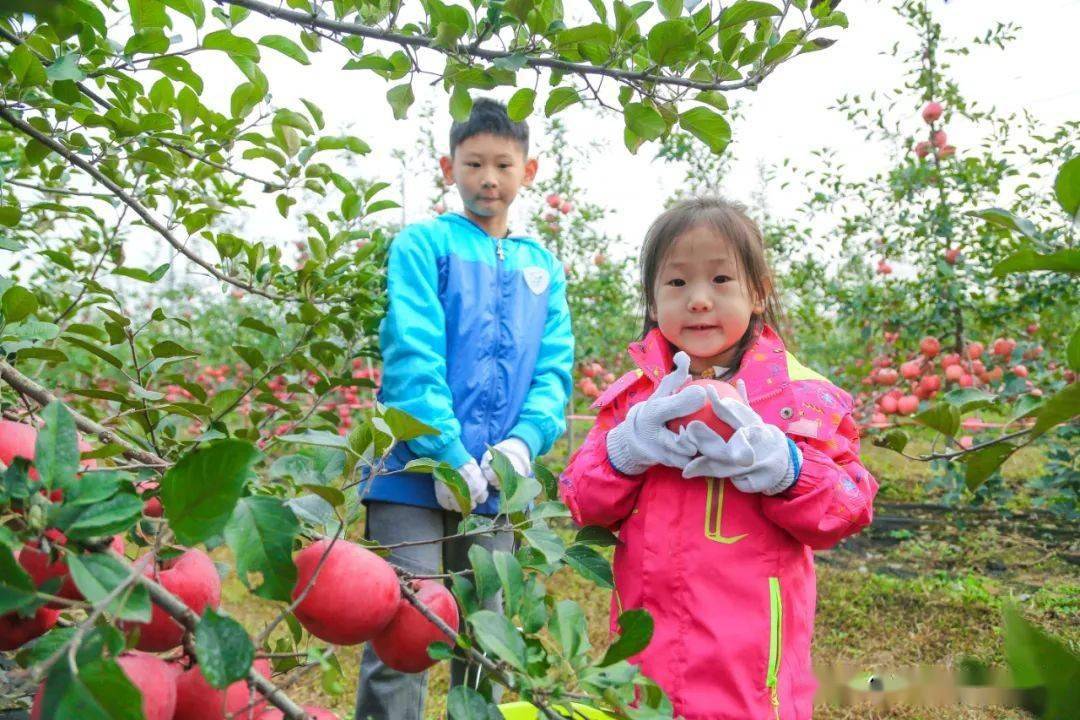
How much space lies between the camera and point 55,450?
1.39 ft

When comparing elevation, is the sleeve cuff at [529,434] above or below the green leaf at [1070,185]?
below

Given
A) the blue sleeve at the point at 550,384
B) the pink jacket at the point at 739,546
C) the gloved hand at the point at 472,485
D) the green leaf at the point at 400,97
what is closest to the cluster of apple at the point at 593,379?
the blue sleeve at the point at 550,384

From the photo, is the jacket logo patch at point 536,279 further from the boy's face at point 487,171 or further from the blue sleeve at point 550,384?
the boy's face at point 487,171

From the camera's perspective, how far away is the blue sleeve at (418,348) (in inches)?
65.4

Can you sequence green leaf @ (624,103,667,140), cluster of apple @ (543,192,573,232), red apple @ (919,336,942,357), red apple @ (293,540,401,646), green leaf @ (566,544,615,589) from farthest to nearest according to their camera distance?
1. cluster of apple @ (543,192,573,232)
2. red apple @ (919,336,942,357)
3. green leaf @ (624,103,667,140)
4. green leaf @ (566,544,615,589)
5. red apple @ (293,540,401,646)

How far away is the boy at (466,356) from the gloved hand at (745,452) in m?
0.61

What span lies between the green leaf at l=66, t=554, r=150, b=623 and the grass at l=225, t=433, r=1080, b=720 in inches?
68.8

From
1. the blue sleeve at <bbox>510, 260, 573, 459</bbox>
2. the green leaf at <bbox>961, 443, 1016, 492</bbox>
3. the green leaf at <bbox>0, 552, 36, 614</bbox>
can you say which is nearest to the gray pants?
the blue sleeve at <bbox>510, 260, 573, 459</bbox>

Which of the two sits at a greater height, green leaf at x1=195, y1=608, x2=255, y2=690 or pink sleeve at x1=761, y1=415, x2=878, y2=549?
pink sleeve at x1=761, y1=415, x2=878, y2=549

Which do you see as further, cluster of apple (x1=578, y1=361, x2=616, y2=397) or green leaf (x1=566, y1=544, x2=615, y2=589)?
cluster of apple (x1=578, y1=361, x2=616, y2=397)

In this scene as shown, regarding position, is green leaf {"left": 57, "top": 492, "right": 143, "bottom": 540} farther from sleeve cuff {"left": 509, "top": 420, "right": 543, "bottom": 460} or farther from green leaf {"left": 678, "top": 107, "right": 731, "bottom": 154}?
sleeve cuff {"left": 509, "top": 420, "right": 543, "bottom": 460}

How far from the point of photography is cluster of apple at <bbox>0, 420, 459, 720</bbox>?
0.52 m

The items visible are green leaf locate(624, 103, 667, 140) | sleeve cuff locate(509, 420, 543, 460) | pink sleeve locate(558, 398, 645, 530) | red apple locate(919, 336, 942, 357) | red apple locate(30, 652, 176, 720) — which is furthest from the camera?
red apple locate(919, 336, 942, 357)

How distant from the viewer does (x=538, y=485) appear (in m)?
0.76
